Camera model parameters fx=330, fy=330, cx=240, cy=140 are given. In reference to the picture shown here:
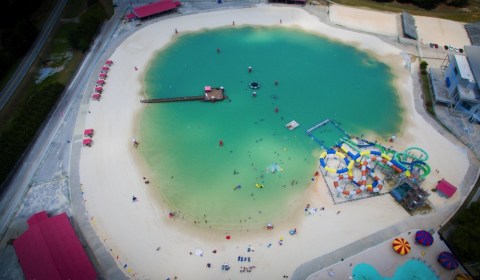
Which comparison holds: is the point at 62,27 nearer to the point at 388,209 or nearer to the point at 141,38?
the point at 141,38

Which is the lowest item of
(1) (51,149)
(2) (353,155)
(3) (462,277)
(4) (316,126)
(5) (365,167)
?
(3) (462,277)

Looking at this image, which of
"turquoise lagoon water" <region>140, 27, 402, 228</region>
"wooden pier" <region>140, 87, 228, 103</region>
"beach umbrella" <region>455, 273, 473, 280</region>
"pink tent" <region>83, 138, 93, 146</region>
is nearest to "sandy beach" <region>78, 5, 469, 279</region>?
"pink tent" <region>83, 138, 93, 146</region>

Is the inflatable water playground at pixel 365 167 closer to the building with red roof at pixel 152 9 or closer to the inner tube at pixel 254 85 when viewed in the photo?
the inner tube at pixel 254 85

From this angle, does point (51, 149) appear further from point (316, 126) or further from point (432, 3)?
point (432, 3)

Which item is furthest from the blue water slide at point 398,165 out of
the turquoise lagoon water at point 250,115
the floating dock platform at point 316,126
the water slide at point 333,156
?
the floating dock platform at point 316,126

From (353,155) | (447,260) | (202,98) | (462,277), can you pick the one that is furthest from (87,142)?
(462,277)

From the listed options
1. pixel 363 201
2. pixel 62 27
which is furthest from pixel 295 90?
pixel 62 27

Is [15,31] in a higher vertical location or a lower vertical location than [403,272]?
higher
